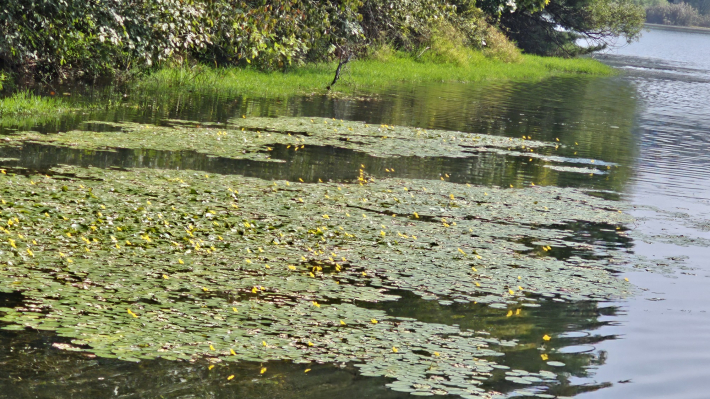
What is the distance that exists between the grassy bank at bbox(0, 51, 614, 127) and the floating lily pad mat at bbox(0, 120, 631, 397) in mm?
6645

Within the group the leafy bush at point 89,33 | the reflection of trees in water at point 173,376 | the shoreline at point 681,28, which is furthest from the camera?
the shoreline at point 681,28

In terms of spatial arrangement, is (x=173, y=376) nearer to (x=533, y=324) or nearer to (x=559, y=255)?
(x=533, y=324)

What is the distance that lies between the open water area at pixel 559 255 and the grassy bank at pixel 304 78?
91cm

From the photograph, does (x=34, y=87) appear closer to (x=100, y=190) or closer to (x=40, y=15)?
(x=40, y=15)

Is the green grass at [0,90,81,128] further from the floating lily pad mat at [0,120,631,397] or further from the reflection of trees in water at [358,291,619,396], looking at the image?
the reflection of trees in water at [358,291,619,396]

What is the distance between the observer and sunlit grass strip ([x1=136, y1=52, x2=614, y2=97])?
25094 millimetres

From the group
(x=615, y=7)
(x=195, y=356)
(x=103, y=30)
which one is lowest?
(x=195, y=356)

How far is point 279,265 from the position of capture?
8.77 m

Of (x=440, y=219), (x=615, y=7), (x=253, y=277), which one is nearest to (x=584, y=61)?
(x=615, y=7)

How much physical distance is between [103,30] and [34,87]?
4.26 meters

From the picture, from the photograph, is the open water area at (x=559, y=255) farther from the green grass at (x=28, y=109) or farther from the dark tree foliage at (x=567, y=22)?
the dark tree foliage at (x=567, y=22)

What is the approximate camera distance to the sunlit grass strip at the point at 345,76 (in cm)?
2509

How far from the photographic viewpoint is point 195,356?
6.32 metres

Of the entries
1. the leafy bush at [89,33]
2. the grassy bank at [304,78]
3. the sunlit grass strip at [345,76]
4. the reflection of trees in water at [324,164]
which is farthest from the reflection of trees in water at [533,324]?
the sunlit grass strip at [345,76]
